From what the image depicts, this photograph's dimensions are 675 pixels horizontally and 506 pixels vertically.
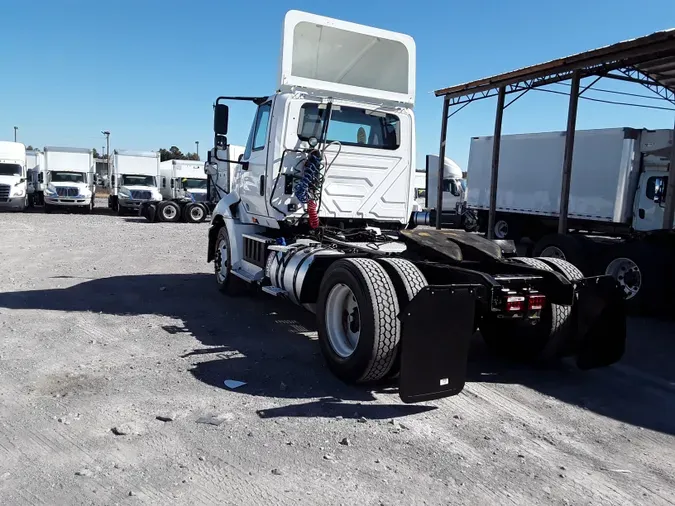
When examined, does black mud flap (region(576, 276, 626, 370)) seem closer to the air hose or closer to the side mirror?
the air hose

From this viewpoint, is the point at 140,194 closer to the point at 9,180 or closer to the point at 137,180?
the point at 137,180

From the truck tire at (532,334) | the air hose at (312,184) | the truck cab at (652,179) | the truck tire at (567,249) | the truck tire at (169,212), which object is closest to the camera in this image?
the truck tire at (532,334)

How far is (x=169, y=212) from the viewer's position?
26.5 meters

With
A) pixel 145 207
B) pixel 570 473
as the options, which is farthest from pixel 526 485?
pixel 145 207

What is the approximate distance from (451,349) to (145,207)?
81.5 ft

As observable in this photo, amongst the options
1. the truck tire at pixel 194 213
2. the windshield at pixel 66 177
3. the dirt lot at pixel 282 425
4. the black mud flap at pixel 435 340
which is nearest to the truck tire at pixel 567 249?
the dirt lot at pixel 282 425

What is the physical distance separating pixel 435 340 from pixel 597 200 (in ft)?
39.4

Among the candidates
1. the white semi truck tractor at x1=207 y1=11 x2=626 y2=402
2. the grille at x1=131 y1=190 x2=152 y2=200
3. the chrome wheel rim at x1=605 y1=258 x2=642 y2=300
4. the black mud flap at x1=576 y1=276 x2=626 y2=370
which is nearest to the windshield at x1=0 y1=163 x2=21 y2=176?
the grille at x1=131 y1=190 x2=152 y2=200

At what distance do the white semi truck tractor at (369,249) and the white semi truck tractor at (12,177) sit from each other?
23170 mm

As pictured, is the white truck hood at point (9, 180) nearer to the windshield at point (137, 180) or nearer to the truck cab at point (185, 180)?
the windshield at point (137, 180)

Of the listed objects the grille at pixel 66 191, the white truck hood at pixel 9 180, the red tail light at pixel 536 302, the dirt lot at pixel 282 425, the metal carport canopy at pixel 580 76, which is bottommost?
the dirt lot at pixel 282 425

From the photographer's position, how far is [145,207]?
27094 mm

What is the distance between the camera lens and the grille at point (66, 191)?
29.4 m

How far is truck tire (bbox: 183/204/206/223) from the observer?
1053 inches
